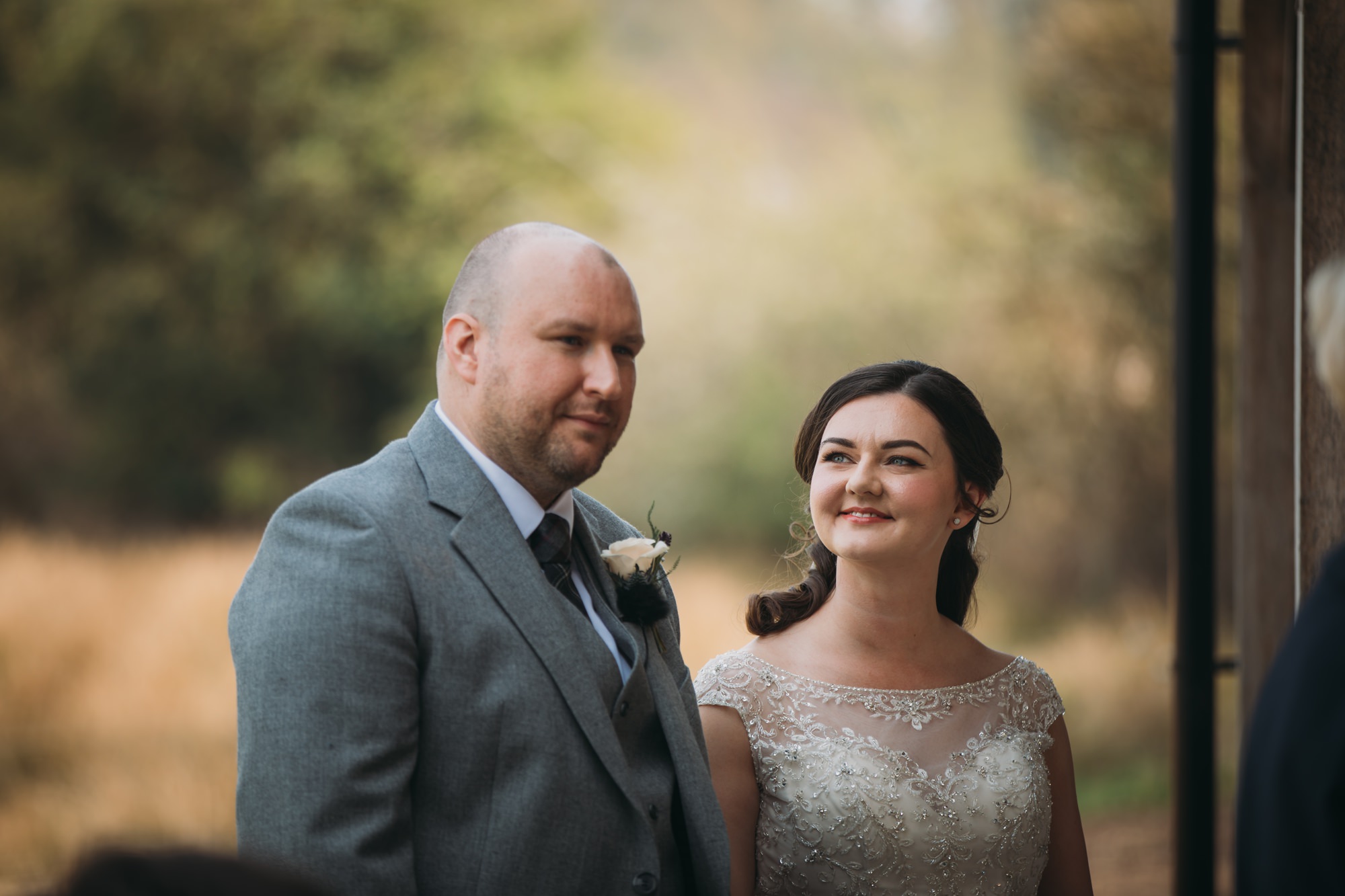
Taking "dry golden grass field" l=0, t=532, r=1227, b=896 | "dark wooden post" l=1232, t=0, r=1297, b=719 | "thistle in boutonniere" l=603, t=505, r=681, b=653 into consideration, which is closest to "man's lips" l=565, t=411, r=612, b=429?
"thistle in boutonniere" l=603, t=505, r=681, b=653

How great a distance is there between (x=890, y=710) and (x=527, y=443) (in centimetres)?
141

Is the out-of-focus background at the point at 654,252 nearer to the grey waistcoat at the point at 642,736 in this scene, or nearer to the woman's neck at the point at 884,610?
the woman's neck at the point at 884,610

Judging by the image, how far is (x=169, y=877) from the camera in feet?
3.35

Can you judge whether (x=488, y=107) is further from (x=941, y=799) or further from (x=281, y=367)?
(x=941, y=799)

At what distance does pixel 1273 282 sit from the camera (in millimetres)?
3443

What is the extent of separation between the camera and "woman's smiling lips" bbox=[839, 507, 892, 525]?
113 inches

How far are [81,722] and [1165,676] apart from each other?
8.37 meters

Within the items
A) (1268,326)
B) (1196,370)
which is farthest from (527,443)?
(1268,326)

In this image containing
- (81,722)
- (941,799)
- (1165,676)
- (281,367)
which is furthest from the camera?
(281,367)

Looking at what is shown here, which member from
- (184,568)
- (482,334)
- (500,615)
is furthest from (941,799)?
(184,568)

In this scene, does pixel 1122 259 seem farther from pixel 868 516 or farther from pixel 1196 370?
pixel 868 516

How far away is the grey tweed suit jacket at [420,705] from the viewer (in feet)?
5.76

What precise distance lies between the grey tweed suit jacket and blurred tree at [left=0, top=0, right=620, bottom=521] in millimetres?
8690

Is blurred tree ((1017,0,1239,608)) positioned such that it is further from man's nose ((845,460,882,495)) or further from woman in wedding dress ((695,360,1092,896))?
man's nose ((845,460,882,495))
